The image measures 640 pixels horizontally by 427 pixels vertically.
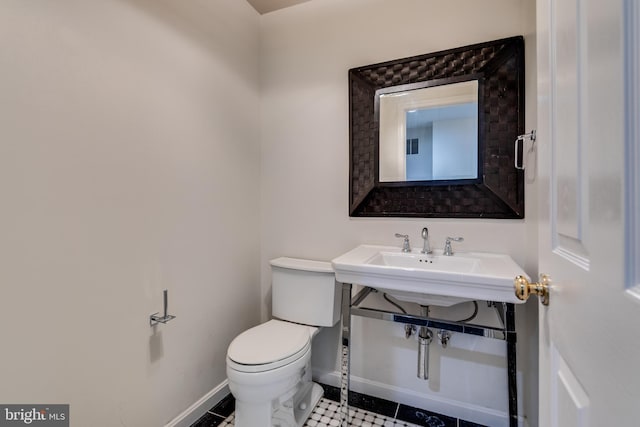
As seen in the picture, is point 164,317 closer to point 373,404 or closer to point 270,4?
point 373,404

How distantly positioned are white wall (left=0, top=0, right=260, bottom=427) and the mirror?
3.04ft

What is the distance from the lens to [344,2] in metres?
1.72

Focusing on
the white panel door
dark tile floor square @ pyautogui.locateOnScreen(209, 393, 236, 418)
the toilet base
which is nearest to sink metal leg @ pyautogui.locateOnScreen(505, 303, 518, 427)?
the white panel door

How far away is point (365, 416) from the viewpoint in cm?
156

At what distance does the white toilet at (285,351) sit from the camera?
1.24m

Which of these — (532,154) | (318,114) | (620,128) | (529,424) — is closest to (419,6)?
(318,114)

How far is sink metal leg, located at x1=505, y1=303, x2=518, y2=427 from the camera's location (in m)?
Answer: 1.13

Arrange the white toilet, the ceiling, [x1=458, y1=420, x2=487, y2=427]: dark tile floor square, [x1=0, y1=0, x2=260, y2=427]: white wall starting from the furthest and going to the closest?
the ceiling < [x1=458, y1=420, x2=487, y2=427]: dark tile floor square < the white toilet < [x1=0, y1=0, x2=260, y2=427]: white wall

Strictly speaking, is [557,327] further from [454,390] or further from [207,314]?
[207,314]

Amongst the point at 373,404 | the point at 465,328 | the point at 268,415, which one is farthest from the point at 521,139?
the point at 268,415

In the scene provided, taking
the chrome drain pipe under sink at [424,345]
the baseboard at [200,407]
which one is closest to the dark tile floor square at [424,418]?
the chrome drain pipe under sink at [424,345]

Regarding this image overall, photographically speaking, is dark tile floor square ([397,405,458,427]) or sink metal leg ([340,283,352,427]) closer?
sink metal leg ([340,283,352,427])

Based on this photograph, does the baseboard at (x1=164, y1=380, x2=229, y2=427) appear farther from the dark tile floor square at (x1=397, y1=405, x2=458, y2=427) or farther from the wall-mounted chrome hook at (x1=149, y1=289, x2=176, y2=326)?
the dark tile floor square at (x1=397, y1=405, x2=458, y2=427)

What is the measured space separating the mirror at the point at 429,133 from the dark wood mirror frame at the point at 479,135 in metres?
0.03
